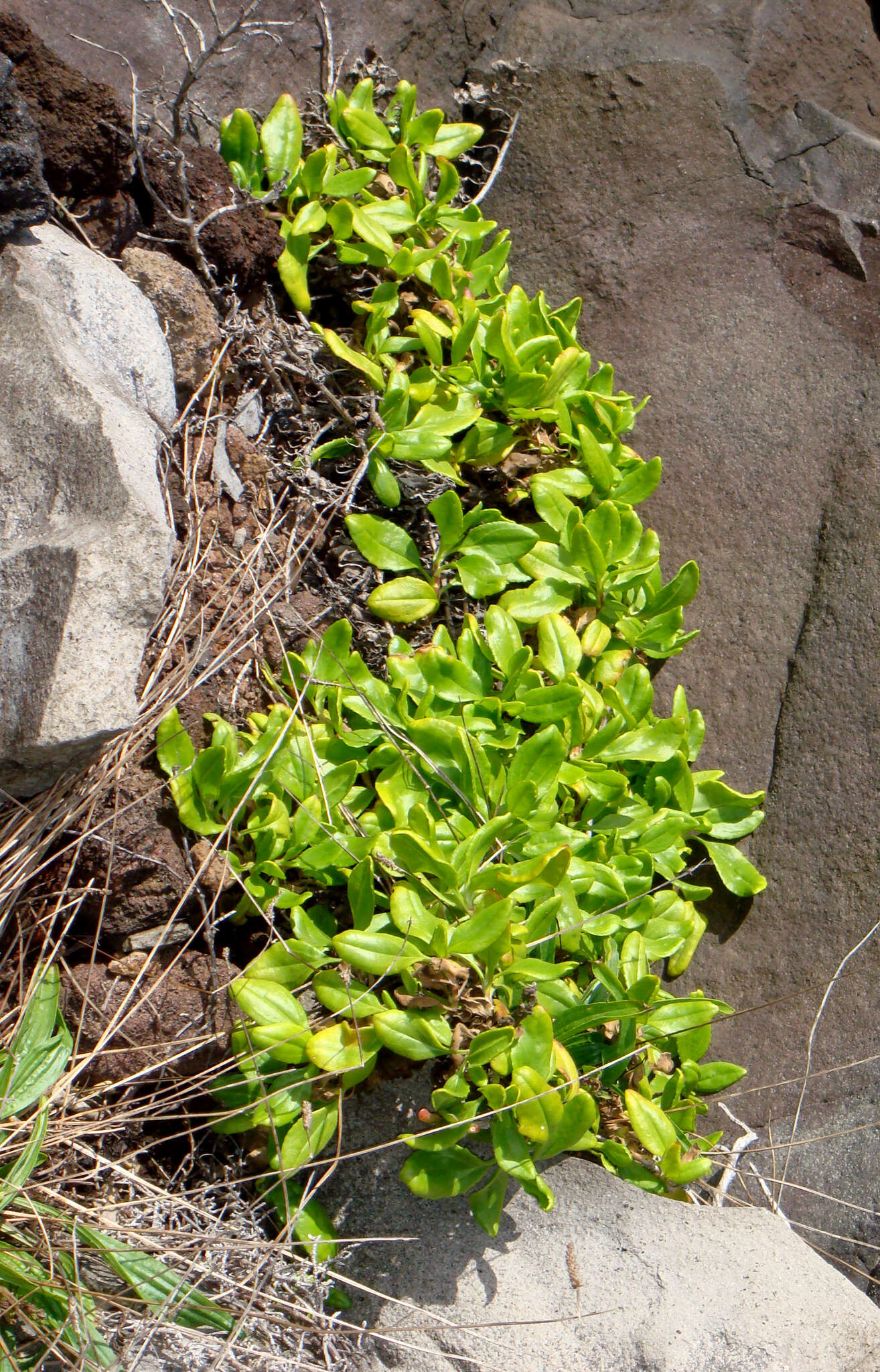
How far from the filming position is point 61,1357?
1.52 m

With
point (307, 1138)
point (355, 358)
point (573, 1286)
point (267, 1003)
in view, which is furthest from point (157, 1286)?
point (355, 358)

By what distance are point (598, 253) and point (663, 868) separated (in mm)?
1606

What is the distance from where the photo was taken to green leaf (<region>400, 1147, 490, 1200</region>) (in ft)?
5.48

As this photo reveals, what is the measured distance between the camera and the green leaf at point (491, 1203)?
169cm

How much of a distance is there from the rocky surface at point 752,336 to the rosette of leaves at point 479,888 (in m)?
0.21

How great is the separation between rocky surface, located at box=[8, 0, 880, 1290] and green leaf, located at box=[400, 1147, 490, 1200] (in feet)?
2.36

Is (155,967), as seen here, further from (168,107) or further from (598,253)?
(598,253)

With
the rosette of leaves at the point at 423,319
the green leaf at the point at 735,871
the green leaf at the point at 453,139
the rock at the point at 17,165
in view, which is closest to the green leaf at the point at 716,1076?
the green leaf at the point at 735,871

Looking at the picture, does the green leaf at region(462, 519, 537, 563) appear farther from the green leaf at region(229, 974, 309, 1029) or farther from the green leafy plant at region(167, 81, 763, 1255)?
the green leaf at region(229, 974, 309, 1029)

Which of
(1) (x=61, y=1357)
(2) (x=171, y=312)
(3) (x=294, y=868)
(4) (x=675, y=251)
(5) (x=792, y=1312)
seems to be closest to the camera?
(1) (x=61, y=1357)

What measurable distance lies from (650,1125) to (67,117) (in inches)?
83.4

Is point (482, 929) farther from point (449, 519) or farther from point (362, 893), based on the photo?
point (449, 519)

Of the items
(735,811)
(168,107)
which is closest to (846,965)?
(735,811)

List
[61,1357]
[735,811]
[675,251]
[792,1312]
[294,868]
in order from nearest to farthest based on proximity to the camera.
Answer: [61,1357] → [792,1312] → [294,868] → [735,811] → [675,251]
